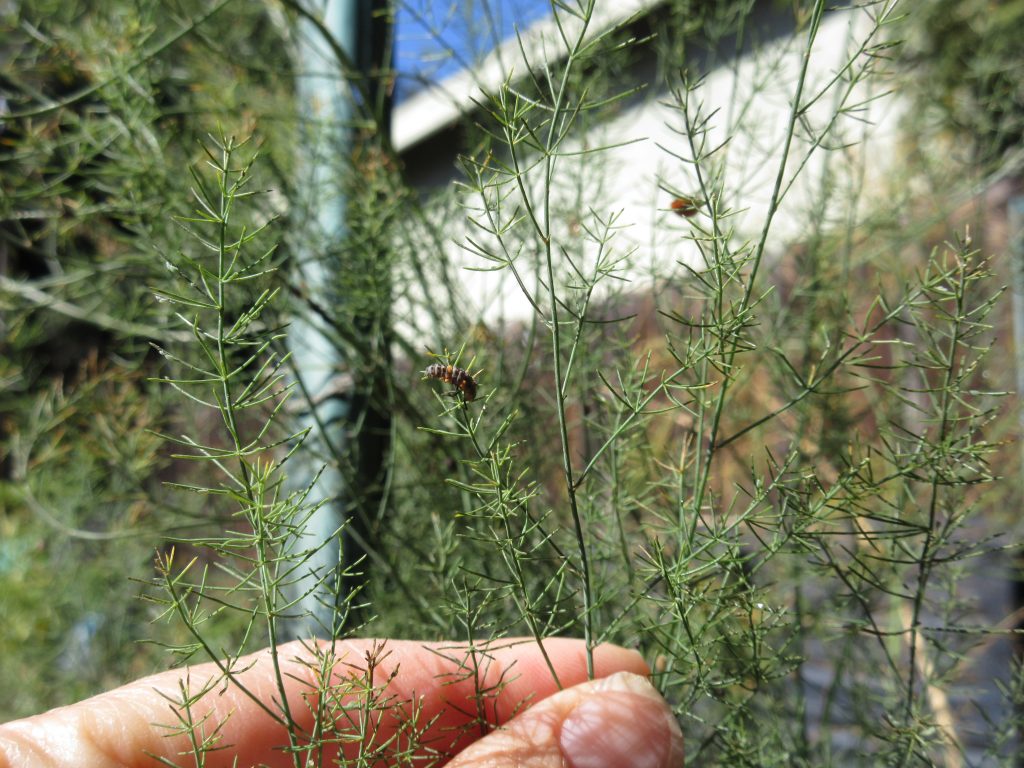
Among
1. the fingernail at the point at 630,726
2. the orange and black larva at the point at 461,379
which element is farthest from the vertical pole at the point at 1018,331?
the orange and black larva at the point at 461,379

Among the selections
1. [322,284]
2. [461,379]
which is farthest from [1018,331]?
[461,379]

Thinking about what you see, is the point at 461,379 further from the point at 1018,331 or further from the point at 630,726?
the point at 1018,331

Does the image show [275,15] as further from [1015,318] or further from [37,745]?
[1015,318]

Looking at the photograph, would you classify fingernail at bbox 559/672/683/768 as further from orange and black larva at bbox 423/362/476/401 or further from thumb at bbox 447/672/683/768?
orange and black larva at bbox 423/362/476/401

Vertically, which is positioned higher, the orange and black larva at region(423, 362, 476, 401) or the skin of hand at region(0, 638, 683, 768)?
the orange and black larva at region(423, 362, 476, 401)

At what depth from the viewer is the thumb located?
0.42m

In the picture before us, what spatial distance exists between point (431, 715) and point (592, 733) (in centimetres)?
13

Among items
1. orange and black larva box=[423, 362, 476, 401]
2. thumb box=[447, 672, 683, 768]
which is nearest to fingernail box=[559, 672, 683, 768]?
thumb box=[447, 672, 683, 768]

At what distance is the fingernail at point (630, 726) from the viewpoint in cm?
42

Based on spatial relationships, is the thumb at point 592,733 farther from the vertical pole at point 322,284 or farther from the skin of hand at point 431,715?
the vertical pole at point 322,284

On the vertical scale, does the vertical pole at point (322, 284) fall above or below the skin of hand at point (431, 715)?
above

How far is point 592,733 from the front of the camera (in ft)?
1.39

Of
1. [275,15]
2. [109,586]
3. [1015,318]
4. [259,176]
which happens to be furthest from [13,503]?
[1015,318]

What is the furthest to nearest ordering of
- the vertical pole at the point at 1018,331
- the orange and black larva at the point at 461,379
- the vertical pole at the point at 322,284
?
the vertical pole at the point at 1018,331 → the vertical pole at the point at 322,284 → the orange and black larva at the point at 461,379
